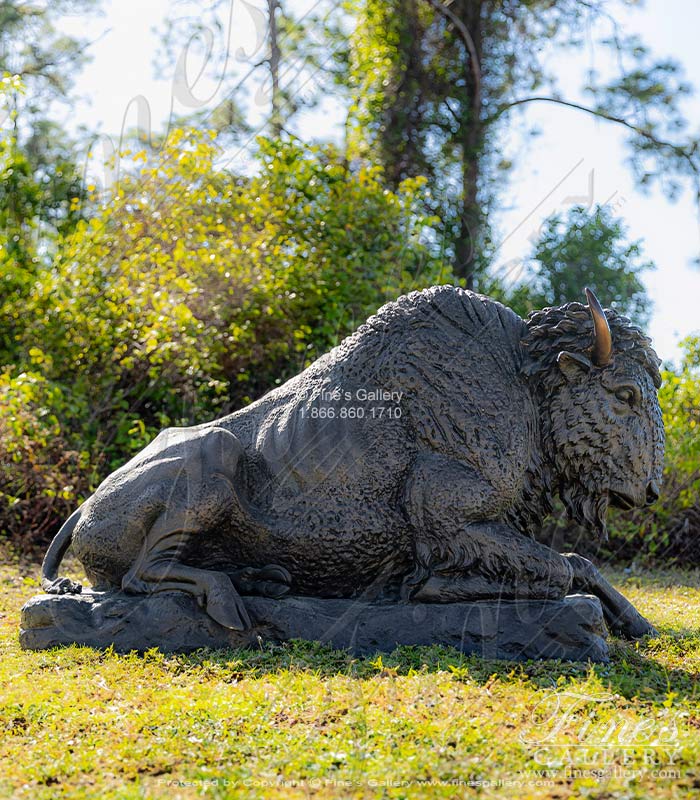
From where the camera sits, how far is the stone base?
4285 mm

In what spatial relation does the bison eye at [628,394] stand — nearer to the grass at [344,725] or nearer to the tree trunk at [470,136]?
the grass at [344,725]

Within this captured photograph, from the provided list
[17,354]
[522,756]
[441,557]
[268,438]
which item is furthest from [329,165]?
[522,756]

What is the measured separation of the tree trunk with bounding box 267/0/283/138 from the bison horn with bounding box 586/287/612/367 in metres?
8.23

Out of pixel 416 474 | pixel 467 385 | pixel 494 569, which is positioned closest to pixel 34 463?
pixel 416 474

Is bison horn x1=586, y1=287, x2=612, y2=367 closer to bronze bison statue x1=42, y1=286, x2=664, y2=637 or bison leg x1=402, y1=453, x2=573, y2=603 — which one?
bronze bison statue x1=42, y1=286, x2=664, y2=637

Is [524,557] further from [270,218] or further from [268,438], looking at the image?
[270,218]

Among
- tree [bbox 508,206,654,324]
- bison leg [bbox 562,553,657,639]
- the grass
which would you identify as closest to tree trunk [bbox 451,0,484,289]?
tree [bbox 508,206,654,324]

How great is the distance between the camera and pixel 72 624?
4559 millimetres

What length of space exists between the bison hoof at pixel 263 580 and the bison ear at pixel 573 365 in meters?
1.74

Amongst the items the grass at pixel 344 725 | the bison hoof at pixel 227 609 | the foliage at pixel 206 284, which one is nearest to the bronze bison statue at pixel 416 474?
the bison hoof at pixel 227 609

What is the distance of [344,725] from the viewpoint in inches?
130

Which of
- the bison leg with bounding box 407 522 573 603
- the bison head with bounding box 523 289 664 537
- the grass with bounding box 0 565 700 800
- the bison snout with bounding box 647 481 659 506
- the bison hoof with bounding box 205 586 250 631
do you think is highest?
the bison head with bounding box 523 289 664 537

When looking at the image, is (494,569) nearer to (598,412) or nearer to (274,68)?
(598,412)

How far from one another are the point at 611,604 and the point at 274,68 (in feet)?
33.0
